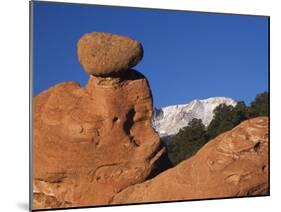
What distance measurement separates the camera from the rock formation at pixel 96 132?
8648 millimetres

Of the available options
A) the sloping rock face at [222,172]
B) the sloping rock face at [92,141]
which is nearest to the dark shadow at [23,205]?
the sloping rock face at [92,141]

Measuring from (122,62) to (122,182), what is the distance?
4.93 feet

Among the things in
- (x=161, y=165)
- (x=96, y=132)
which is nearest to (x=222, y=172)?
(x=161, y=165)

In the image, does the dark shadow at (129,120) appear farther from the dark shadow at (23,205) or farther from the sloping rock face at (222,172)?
the dark shadow at (23,205)

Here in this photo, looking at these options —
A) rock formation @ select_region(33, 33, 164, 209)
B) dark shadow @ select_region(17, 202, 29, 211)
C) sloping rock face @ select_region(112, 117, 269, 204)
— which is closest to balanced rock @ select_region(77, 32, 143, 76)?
rock formation @ select_region(33, 33, 164, 209)

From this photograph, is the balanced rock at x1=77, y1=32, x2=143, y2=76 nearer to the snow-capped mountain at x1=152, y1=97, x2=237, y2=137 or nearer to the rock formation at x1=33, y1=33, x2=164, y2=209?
the rock formation at x1=33, y1=33, x2=164, y2=209

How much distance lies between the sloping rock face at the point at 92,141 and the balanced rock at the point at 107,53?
19 cm

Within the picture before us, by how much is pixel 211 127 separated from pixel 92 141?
162 cm

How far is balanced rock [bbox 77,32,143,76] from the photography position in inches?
342

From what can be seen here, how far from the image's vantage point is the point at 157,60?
9.02 meters

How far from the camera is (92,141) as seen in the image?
8.91 metres

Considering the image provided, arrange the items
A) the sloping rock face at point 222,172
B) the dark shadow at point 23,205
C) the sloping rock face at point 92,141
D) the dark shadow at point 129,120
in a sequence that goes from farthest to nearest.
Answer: the dark shadow at point 129,120, the sloping rock face at point 222,172, the sloping rock face at point 92,141, the dark shadow at point 23,205

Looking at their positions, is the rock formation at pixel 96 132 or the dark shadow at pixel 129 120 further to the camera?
the dark shadow at pixel 129 120
